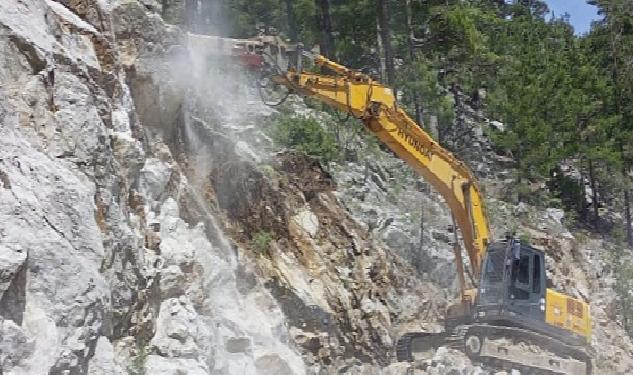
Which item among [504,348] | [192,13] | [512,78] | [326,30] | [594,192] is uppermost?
[192,13]

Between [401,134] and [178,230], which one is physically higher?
[401,134]

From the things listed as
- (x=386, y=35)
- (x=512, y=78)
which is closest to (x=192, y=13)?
(x=386, y=35)

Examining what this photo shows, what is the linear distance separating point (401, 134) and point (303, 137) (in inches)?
153

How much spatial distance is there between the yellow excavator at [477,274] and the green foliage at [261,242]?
251 centimetres

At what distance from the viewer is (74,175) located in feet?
25.0

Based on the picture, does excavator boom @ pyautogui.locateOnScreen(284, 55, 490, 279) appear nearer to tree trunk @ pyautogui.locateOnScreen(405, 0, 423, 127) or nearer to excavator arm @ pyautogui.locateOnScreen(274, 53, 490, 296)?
excavator arm @ pyautogui.locateOnScreen(274, 53, 490, 296)

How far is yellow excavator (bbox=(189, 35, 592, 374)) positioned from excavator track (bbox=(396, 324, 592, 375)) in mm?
17

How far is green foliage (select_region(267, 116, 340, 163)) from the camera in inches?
672

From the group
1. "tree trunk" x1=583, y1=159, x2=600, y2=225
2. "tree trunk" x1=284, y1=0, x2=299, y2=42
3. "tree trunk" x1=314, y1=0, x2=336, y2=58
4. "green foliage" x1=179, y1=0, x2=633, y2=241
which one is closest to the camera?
"green foliage" x1=179, y1=0, x2=633, y2=241

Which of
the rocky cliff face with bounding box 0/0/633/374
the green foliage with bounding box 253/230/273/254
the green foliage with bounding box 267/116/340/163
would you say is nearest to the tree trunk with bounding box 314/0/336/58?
the rocky cliff face with bounding box 0/0/633/374

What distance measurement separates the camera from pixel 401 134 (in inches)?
545

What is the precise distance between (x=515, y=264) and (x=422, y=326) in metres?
2.91

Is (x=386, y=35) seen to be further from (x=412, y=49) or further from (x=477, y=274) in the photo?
(x=477, y=274)

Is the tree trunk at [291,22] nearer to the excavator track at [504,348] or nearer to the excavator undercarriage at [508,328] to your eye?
the excavator undercarriage at [508,328]
